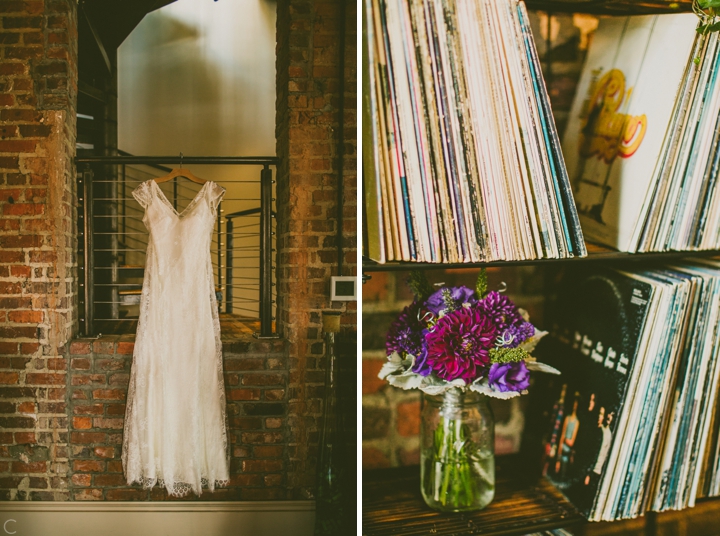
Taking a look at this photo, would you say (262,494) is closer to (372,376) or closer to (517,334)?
(372,376)

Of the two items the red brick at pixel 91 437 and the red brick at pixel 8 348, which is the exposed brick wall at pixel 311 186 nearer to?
Result: the red brick at pixel 91 437

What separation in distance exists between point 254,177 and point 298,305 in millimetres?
3207

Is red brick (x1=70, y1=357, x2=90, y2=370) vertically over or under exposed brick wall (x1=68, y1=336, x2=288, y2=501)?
over

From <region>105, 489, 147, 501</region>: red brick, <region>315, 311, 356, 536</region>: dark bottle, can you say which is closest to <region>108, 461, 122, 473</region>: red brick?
<region>105, 489, 147, 501</region>: red brick

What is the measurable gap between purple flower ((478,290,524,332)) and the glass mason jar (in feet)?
0.64

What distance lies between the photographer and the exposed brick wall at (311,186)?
2.01m

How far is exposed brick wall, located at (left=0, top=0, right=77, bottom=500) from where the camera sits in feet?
6.63

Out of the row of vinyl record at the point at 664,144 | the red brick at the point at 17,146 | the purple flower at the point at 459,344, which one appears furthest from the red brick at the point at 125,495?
the row of vinyl record at the point at 664,144

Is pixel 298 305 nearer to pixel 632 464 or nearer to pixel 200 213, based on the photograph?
pixel 200 213

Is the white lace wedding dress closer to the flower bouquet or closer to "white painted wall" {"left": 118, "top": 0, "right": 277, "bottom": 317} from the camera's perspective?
the flower bouquet

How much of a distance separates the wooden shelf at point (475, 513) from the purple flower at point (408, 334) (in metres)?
0.37

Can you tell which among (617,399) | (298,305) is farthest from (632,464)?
(298,305)

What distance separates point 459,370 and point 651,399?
0.42 metres

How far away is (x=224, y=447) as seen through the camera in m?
2.06
